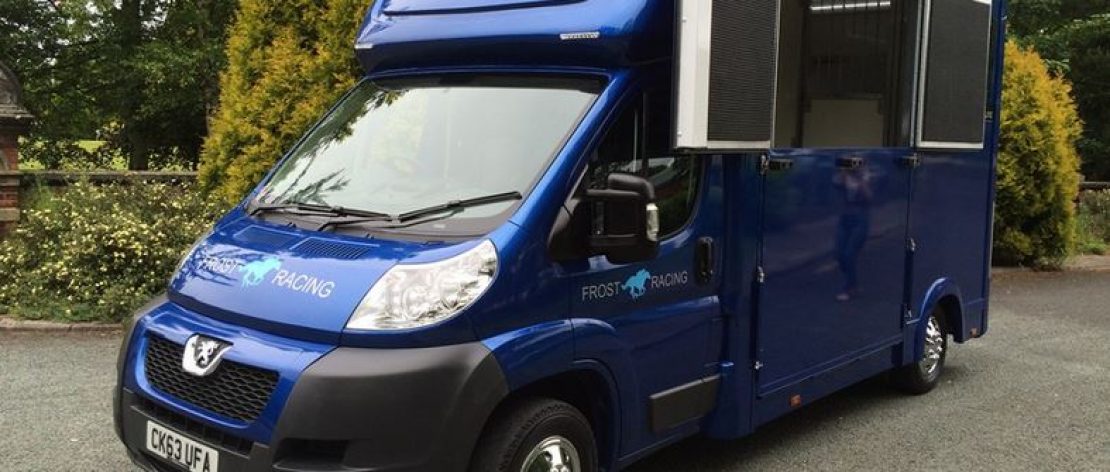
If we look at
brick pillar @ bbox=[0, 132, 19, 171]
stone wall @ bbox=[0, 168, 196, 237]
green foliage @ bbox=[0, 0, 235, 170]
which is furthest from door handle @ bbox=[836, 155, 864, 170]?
green foliage @ bbox=[0, 0, 235, 170]

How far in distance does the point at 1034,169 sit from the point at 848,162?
25.2 feet

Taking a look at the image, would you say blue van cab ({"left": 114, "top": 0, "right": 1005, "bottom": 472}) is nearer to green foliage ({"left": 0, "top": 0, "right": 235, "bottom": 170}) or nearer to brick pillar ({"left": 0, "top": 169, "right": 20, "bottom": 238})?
brick pillar ({"left": 0, "top": 169, "right": 20, "bottom": 238})

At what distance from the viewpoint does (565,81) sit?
3791 millimetres

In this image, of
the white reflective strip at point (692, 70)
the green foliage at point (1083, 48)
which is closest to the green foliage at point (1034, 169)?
the green foliage at point (1083, 48)

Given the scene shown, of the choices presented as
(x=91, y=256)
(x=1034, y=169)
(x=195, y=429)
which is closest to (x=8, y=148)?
(x=91, y=256)

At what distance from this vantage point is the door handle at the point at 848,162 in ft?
15.6

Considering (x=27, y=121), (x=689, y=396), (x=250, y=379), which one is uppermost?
(x=27, y=121)

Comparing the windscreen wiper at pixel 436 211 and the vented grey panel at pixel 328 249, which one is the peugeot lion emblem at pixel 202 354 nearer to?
the vented grey panel at pixel 328 249

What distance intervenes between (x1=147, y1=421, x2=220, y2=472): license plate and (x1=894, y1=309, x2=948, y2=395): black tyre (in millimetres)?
4316

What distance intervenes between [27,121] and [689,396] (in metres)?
8.76

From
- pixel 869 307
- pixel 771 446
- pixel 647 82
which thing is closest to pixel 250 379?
pixel 647 82

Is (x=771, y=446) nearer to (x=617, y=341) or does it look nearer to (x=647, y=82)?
(x=617, y=341)

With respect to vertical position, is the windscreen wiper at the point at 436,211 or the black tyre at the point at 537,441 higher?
the windscreen wiper at the point at 436,211

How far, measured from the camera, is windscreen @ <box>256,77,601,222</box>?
11.7 feet
